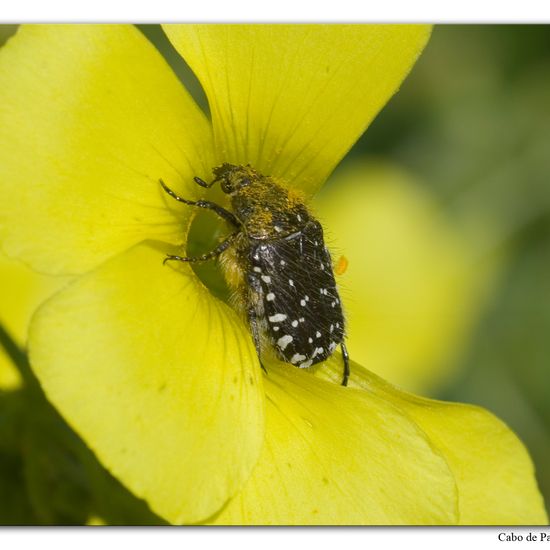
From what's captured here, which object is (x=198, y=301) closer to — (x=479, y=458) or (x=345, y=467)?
(x=345, y=467)

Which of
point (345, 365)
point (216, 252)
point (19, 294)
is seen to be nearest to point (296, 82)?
point (216, 252)

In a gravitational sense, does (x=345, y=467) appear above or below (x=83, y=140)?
below

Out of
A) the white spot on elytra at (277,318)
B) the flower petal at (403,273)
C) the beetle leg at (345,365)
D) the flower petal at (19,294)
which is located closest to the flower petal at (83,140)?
the white spot on elytra at (277,318)

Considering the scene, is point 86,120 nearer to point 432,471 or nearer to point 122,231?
point 122,231

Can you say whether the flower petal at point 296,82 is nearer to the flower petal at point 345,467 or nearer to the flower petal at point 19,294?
the flower petal at point 345,467

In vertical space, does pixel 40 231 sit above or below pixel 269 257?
below
